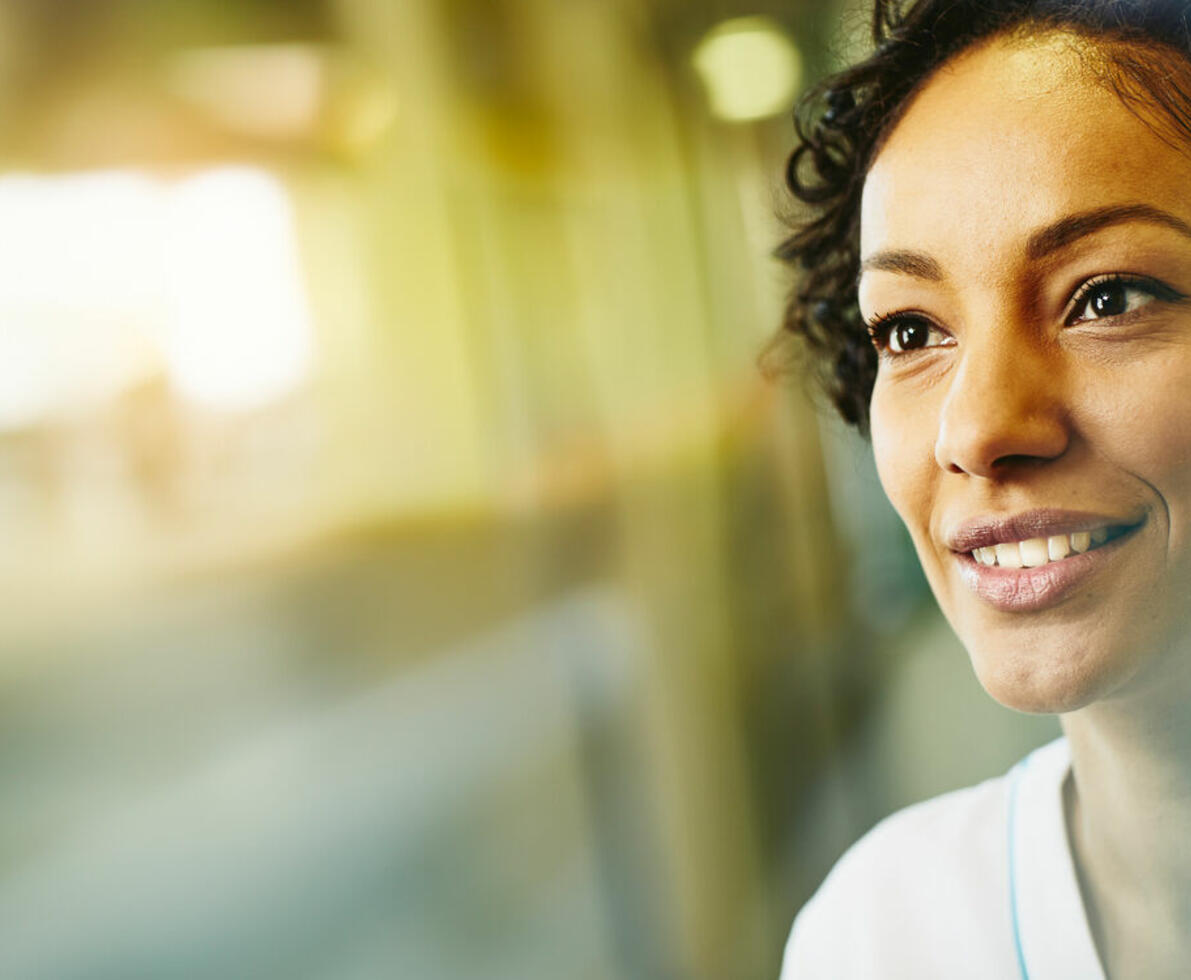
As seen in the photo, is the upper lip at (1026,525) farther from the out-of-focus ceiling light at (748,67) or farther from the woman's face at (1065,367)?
the out-of-focus ceiling light at (748,67)

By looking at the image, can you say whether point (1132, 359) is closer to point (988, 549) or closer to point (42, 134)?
point (988, 549)

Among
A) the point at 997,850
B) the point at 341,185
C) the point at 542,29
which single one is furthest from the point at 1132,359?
the point at 341,185

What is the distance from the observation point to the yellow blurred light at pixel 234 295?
2.88 ft

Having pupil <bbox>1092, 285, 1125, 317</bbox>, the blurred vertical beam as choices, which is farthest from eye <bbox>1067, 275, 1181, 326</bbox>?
the blurred vertical beam

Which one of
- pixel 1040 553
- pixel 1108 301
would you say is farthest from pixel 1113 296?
pixel 1040 553

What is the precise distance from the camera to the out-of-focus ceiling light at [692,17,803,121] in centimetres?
59

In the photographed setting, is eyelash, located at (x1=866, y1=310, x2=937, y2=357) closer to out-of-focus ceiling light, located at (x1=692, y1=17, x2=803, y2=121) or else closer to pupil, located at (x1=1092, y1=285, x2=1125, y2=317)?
pupil, located at (x1=1092, y1=285, x2=1125, y2=317)

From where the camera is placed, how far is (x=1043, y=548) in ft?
1.33

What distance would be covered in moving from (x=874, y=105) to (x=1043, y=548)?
0.22 metres

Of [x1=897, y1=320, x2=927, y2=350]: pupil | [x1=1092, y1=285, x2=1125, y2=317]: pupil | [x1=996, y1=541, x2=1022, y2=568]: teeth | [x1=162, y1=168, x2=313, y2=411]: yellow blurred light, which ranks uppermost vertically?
[x1=162, y1=168, x2=313, y2=411]: yellow blurred light

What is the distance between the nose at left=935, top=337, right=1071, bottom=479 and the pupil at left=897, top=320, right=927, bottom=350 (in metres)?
0.05

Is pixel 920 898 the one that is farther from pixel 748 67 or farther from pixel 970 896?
pixel 748 67

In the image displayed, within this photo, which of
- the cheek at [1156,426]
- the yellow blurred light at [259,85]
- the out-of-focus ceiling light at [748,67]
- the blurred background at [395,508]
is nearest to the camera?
the cheek at [1156,426]

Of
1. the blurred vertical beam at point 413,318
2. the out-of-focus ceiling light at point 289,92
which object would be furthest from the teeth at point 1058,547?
the out-of-focus ceiling light at point 289,92
